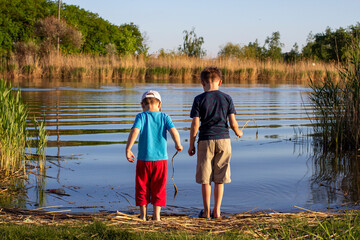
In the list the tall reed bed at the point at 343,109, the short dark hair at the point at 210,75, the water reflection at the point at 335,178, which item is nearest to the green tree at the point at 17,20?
the tall reed bed at the point at 343,109

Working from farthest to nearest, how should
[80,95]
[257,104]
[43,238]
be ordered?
1. [80,95]
2. [257,104]
3. [43,238]

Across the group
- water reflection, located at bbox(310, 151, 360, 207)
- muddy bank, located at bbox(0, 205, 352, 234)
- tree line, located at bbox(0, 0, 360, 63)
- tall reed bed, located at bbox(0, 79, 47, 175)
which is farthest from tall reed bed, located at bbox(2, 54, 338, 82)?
muddy bank, located at bbox(0, 205, 352, 234)

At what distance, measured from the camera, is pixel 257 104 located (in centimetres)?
2012

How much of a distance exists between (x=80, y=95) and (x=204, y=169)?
17.7 metres

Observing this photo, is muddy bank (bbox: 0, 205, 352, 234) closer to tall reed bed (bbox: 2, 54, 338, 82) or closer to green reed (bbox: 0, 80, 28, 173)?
green reed (bbox: 0, 80, 28, 173)

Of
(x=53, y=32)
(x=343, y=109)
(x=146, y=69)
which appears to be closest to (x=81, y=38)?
(x=53, y=32)

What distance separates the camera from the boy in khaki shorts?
18.8 ft

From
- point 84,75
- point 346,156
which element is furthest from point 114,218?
point 84,75

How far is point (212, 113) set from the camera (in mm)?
5789

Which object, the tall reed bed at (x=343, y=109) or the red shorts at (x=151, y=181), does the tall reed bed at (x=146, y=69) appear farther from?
the red shorts at (x=151, y=181)

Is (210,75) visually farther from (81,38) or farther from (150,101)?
(81,38)

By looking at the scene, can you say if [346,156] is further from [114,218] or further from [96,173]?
[114,218]

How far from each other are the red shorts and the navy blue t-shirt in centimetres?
67

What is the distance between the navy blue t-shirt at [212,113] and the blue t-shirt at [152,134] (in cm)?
40
